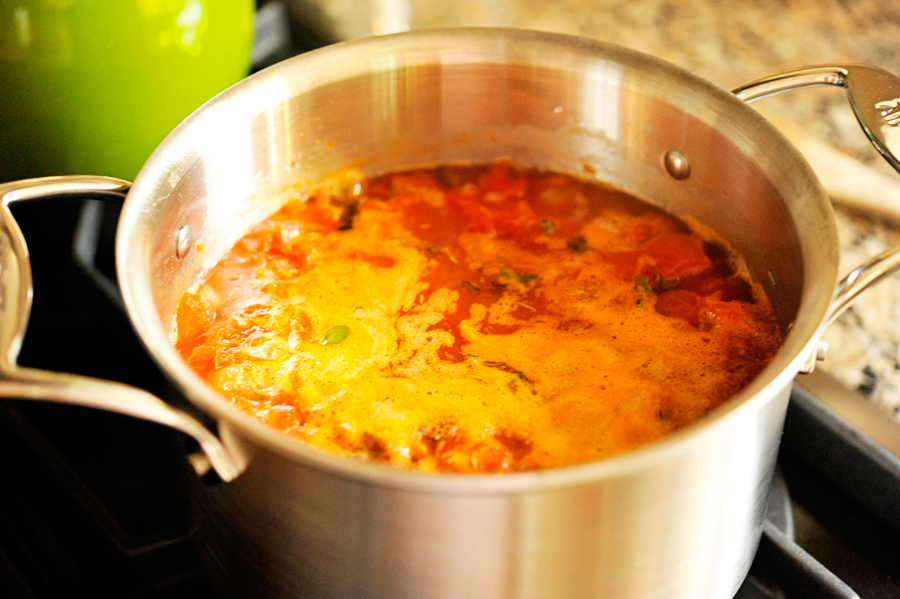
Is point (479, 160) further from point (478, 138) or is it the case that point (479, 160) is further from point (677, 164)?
point (677, 164)

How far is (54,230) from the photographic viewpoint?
1.20 metres

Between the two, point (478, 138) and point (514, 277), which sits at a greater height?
point (478, 138)

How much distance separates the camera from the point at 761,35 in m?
1.57

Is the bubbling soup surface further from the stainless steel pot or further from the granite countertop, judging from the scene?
the granite countertop

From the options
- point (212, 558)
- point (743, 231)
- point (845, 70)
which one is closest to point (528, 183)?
point (743, 231)

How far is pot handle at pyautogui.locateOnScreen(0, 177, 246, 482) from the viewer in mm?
568

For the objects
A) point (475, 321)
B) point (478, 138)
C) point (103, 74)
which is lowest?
point (475, 321)

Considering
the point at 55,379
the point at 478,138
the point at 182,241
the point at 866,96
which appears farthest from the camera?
the point at 478,138

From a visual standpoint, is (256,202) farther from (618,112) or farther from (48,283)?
(618,112)

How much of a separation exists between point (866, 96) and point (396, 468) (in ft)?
2.11

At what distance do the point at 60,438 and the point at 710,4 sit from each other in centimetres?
142

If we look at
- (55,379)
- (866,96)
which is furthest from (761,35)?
(55,379)

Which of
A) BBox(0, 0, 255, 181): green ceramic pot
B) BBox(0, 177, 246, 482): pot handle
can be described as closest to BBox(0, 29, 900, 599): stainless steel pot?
BBox(0, 177, 246, 482): pot handle

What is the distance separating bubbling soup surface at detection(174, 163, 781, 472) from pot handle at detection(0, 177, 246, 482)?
18 centimetres
